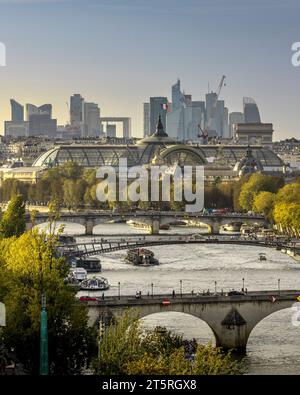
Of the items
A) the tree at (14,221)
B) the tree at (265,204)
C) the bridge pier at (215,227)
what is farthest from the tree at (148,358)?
the tree at (265,204)

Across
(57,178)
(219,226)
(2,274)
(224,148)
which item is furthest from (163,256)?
(224,148)

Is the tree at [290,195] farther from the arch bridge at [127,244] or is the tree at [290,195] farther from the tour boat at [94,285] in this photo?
the tour boat at [94,285]

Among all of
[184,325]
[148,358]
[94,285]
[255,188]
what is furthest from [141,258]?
[255,188]

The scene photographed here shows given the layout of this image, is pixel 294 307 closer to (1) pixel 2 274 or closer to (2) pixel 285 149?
(1) pixel 2 274

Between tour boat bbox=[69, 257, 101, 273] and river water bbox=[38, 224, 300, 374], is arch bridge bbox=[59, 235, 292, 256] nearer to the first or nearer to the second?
river water bbox=[38, 224, 300, 374]

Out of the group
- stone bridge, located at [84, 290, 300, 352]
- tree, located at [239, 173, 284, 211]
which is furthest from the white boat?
tree, located at [239, 173, 284, 211]
